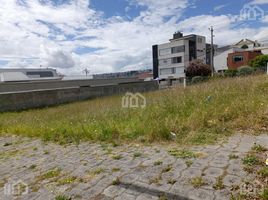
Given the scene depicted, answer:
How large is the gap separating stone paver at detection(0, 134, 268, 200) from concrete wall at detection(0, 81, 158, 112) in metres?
16.4

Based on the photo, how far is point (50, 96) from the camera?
22.6 metres

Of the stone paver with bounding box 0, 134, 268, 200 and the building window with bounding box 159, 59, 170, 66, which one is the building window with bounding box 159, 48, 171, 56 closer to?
the building window with bounding box 159, 59, 170, 66

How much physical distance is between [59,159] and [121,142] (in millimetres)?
1281

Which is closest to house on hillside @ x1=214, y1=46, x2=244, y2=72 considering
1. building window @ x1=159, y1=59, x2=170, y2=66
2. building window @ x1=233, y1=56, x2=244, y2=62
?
building window @ x1=233, y1=56, x2=244, y2=62

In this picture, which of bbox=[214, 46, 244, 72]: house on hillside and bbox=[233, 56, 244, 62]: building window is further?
bbox=[214, 46, 244, 72]: house on hillside

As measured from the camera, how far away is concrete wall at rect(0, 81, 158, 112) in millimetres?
19484

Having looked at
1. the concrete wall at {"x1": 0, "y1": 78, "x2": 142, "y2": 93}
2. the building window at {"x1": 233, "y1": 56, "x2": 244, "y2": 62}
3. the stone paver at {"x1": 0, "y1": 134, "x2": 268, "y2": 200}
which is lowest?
the stone paver at {"x1": 0, "y1": 134, "x2": 268, "y2": 200}

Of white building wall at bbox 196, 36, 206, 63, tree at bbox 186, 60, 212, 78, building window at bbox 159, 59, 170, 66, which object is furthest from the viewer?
building window at bbox 159, 59, 170, 66

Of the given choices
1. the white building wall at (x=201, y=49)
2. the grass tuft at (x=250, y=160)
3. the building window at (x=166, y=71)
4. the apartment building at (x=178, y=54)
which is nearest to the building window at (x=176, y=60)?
the apartment building at (x=178, y=54)

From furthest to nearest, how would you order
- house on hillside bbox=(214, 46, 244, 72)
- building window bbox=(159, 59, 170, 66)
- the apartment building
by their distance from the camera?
building window bbox=(159, 59, 170, 66), the apartment building, house on hillside bbox=(214, 46, 244, 72)

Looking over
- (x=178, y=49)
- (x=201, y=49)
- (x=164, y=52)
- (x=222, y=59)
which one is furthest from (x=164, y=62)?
(x=222, y=59)

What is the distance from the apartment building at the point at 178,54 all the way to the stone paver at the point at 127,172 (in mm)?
56628

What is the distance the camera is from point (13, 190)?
3408 mm

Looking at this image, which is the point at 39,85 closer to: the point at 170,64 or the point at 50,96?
the point at 50,96
